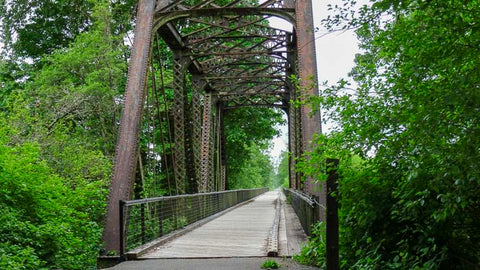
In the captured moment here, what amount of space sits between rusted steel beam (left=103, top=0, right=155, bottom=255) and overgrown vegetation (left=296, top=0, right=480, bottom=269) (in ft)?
9.79

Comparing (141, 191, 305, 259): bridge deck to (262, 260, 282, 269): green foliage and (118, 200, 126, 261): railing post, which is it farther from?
(262, 260, 282, 269): green foliage

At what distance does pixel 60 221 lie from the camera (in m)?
7.77

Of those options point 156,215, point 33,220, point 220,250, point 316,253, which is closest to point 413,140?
point 316,253

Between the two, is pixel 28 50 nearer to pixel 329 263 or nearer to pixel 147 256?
pixel 147 256

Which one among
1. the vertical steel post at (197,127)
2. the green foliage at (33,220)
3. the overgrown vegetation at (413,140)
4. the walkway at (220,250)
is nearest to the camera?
the overgrown vegetation at (413,140)

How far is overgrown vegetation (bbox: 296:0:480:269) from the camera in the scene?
2715mm

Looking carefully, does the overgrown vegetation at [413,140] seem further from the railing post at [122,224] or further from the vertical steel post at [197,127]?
the vertical steel post at [197,127]

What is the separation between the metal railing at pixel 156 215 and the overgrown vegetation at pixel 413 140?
2.90m

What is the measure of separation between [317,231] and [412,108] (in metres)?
2.44

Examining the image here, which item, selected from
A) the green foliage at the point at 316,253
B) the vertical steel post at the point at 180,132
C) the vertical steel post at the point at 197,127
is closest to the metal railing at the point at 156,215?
the vertical steel post at the point at 180,132

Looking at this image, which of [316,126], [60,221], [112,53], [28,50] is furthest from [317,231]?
[28,50]

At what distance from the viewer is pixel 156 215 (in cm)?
781

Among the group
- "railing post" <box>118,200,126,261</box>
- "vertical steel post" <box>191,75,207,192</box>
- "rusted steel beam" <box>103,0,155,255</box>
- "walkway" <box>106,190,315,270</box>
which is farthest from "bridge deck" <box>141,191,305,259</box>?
"vertical steel post" <box>191,75,207,192</box>

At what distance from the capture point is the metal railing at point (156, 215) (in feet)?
20.0
